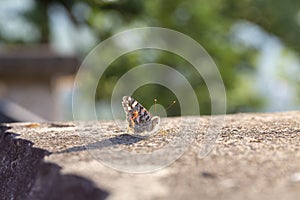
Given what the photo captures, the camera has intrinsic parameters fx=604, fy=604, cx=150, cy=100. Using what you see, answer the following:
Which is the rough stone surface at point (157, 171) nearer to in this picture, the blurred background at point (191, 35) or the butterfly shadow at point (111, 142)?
the butterfly shadow at point (111, 142)

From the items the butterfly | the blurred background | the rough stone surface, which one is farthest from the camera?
the blurred background

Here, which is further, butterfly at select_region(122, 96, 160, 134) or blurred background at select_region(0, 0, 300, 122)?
blurred background at select_region(0, 0, 300, 122)

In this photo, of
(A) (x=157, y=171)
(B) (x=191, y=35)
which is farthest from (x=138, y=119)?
(B) (x=191, y=35)

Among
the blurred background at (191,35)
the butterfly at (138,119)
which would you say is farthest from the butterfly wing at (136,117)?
the blurred background at (191,35)

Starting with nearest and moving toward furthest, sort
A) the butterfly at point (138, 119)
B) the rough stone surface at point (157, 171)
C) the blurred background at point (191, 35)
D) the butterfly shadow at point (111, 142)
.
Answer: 1. the rough stone surface at point (157, 171)
2. the butterfly shadow at point (111, 142)
3. the butterfly at point (138, 119)
4. the blurred background at point (191, 35)

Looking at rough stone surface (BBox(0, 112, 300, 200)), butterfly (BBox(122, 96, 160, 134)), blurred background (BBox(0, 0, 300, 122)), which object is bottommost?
rough stone surface (BBox(0, 112, 300, 200))

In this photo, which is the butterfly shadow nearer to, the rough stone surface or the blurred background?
the rough stone surface

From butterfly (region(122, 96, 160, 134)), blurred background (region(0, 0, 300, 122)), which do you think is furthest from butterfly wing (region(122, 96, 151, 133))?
blurred background (region(0, 0, 300, 122))
